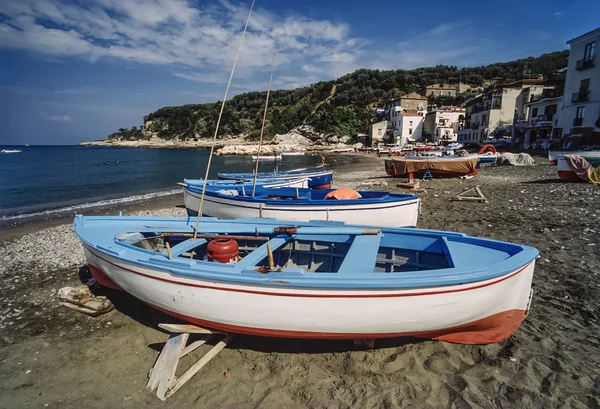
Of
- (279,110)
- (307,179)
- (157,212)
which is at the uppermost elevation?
(279,110)

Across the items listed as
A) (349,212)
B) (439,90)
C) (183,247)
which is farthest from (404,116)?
(183,247)

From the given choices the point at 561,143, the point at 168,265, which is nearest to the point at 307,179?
the point at 168,265

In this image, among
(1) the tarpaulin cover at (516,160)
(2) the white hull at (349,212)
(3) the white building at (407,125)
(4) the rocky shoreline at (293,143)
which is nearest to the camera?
(2) the white hull at (349,212)

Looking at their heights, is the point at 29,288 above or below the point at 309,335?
below

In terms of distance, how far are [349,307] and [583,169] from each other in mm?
19584

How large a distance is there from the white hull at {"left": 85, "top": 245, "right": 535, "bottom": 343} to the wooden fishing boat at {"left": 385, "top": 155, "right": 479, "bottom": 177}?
1964 centimetres

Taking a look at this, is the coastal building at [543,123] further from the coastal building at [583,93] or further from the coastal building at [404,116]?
the coastal building at [404,116]

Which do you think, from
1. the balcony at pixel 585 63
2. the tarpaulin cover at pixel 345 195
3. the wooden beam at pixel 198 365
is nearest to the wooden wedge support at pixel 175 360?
the wooden beam at pixel 198 365

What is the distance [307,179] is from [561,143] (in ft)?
124

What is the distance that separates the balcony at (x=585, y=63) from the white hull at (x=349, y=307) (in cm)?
4477

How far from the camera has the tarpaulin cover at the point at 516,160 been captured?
26.9 metres

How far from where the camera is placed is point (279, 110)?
109 meters

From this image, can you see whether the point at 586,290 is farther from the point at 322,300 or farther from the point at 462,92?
the point at 462,92

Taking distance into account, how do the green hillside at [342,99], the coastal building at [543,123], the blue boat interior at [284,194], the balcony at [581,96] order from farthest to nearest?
the green hillside at [342,99] → the coastal building at [543,123] → the balcony at [581,96] → the blue boat interior at [284,194]
